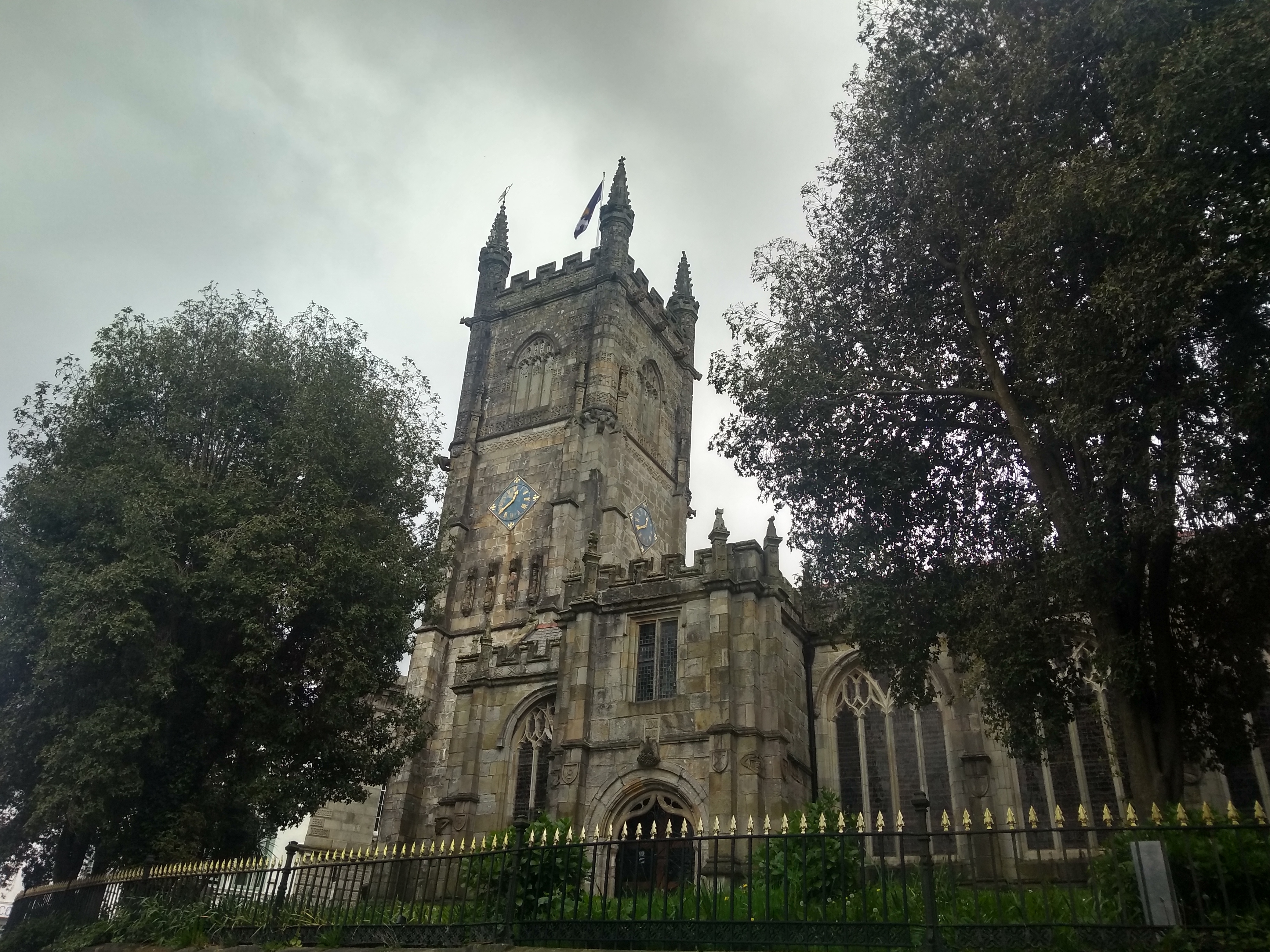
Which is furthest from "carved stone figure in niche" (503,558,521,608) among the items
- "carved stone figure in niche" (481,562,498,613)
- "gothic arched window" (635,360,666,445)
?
"gothic arched window" (635,360,666,445)

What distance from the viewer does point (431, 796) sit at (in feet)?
104

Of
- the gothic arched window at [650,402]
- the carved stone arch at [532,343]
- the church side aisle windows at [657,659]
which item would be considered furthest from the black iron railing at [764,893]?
the carved stone arch at [532,343]

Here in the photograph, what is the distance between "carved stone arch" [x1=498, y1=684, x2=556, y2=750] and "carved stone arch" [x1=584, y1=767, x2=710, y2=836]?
4185 mm

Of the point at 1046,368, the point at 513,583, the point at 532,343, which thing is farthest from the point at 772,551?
the point at 532,343

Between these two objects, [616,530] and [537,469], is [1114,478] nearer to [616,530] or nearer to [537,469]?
[616,530]

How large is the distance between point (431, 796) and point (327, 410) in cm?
1565

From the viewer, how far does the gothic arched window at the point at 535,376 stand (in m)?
41.8

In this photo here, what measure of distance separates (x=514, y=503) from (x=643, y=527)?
18.4ft

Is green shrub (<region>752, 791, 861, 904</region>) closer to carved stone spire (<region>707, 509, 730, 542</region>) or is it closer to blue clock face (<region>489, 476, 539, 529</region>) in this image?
carved stone spire (<region>707, 509, 730, 542</region>)

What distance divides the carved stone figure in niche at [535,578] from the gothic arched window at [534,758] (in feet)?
38.1

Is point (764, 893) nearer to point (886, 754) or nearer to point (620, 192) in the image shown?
point (886, 754)

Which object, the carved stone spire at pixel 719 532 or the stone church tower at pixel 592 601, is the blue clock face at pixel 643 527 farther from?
the carved stone spire at pixel 719 532

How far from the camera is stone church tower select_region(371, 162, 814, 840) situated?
19.3 meters

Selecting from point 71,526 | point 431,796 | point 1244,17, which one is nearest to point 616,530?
point 431,796
